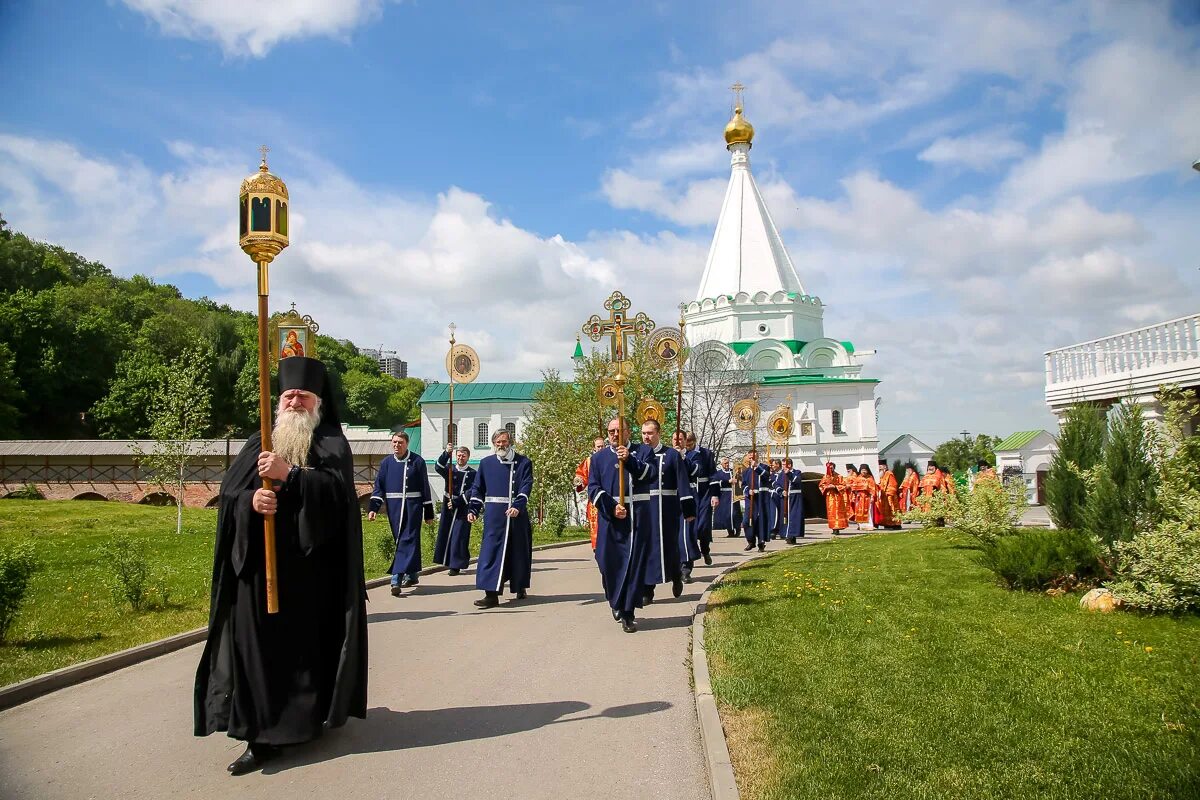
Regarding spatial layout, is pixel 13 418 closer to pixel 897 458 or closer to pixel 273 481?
pixel 273 481

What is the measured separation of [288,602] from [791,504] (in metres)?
17.3

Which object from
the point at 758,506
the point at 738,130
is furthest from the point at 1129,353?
the point at 738,130

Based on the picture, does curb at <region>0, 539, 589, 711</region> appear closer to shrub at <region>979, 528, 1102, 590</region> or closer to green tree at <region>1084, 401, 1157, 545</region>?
shrub at <region>979, 528, 1102, 590</region>

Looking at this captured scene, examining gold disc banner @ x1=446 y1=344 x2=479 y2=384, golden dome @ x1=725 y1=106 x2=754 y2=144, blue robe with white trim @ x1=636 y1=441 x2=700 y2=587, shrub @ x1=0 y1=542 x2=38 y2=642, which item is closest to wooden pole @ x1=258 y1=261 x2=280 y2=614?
shrub @ x1=0 y1=542 x2=38 y2=642

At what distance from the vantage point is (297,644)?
5.03 meters

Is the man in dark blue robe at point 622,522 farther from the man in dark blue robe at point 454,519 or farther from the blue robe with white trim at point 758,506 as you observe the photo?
the blue robe with white trim at point 758,506

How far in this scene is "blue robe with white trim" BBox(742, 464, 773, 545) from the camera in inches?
744

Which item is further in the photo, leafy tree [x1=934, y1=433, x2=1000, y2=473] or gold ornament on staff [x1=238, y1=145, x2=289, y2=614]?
leafy tree [x1=934, y1=433, x2=1000, y2=473]

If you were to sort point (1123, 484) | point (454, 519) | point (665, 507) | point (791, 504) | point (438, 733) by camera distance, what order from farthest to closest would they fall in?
point (791, 504)
point (454, 519)
point (665, 507)
point (1123, 484)
point (438, 733)

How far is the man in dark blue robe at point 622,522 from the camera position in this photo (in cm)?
904

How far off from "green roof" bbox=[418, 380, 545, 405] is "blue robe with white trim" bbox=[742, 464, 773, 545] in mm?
43471

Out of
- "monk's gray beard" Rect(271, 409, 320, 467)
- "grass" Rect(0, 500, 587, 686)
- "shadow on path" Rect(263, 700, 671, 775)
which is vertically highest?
"monk's gray beard" Rect(271, 409, 320, 467)

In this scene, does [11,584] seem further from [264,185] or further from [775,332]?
[775,332]

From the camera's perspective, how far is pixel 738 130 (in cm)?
6362
